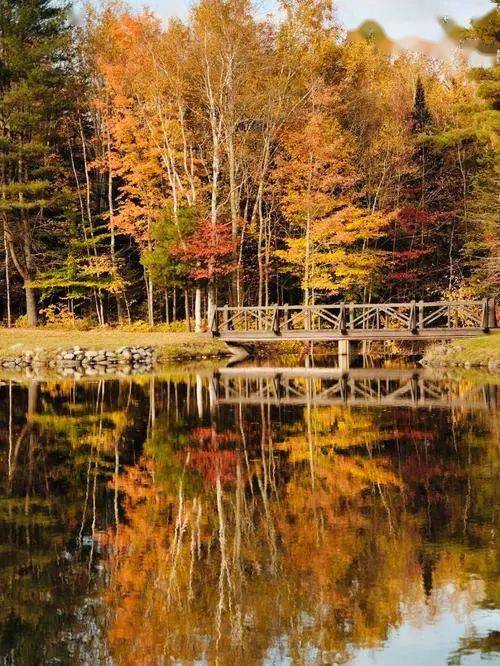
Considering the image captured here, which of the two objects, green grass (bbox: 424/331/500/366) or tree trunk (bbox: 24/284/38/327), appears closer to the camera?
green grass (bbox: 424/331/500/366)

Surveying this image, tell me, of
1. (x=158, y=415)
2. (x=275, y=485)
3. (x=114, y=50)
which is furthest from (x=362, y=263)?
(x=275, y=485)

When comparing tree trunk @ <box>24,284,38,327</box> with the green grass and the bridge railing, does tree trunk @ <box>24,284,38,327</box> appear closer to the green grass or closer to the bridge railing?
the bridge railing

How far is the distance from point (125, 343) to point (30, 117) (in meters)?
10.7

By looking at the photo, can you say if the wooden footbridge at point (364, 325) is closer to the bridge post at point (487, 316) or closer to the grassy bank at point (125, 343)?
the bridge post at point (487, 316)

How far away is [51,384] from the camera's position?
2270 cm

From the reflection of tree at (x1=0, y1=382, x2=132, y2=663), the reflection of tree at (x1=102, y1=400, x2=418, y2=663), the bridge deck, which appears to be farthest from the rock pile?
the reflection of tree at (x1=102, y1=400, x2=418, y2=663)

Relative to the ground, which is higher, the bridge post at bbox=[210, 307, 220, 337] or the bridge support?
the bridge post at bbox=[210, 307, 220, 337]

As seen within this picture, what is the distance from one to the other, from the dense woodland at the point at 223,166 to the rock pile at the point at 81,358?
12.5 ft

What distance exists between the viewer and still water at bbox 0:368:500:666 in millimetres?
5629

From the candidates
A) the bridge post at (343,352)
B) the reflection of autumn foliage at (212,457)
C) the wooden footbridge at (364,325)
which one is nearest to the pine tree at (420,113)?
the wooden footbridge at (364,325)

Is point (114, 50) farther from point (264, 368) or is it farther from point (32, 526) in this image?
point (32, 526)

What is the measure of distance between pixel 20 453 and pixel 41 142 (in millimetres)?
26395

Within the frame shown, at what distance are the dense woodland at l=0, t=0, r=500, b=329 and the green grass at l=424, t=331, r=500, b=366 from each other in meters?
5.64

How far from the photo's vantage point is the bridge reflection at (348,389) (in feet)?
58.9
